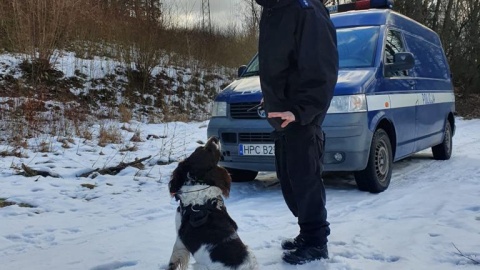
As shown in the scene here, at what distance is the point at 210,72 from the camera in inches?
703

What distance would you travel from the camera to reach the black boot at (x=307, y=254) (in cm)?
318

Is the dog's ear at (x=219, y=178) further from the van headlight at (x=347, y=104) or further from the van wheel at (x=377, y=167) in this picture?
the van wheel at (x=377, y=167)

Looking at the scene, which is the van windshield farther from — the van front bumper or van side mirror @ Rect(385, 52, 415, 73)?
the van front bumper

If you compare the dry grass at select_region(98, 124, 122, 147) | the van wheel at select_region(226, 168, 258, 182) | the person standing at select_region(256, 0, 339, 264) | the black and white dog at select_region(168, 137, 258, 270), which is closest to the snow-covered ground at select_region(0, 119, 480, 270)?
the van wheel at select_region(226, 168, 258, 182)

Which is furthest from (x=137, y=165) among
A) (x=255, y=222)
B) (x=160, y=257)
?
(x=160, y=257)

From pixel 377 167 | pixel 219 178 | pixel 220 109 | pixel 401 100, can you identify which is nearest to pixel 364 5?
pixel 401 100

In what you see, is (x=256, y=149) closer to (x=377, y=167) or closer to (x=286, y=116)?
(x=377, y=167)

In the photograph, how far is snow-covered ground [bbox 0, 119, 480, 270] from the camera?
133 inches

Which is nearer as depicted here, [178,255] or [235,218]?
[178,255]

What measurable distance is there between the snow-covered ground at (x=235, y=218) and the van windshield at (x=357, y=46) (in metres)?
1.55

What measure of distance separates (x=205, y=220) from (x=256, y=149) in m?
2.69

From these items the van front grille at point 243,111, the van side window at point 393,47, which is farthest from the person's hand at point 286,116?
the van side window at point 393,47

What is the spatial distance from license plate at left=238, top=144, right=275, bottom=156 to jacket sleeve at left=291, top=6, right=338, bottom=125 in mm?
2328

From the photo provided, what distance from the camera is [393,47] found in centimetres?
621
